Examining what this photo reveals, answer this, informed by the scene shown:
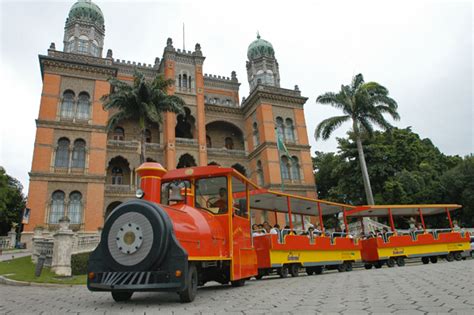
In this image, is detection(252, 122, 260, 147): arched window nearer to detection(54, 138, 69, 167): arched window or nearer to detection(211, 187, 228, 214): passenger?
detection(54, 138, 69, 167): arched window

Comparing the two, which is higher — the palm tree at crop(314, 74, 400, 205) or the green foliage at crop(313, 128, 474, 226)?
the palm tree at crop(314, 74, 400, 205)

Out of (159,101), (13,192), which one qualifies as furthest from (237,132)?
(13,192)

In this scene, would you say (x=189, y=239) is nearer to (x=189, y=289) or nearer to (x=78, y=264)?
(x=189, y=289)

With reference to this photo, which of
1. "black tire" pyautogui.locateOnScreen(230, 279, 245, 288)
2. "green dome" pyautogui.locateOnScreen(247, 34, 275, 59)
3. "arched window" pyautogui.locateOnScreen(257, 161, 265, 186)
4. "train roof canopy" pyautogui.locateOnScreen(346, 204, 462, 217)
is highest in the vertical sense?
"green dome" pyautogui.locateOnScreen(247, 34, 275, 59)

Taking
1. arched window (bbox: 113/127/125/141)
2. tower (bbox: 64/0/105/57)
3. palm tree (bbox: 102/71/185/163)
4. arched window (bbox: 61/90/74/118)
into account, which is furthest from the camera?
arched window (bbox: 113/127/125/141)

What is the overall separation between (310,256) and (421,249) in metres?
6.83

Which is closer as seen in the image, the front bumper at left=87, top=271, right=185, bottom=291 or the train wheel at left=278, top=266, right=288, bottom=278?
the front bumper at left=87, top=271, right=185, bottom=291

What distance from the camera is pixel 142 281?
5227mm

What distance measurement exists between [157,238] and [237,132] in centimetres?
3164

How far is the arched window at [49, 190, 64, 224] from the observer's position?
23.4 meters

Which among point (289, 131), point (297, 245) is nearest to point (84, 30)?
point (289, 131)

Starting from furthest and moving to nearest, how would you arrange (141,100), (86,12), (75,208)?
(86,12) → (75,208) → (141,100)

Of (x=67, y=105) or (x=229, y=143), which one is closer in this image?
(x=67, y=105)

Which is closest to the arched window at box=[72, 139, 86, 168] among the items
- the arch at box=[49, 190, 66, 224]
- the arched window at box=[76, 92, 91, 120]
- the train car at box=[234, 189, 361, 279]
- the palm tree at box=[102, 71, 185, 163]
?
the arched window at box=[76, 92, 91, 120]
